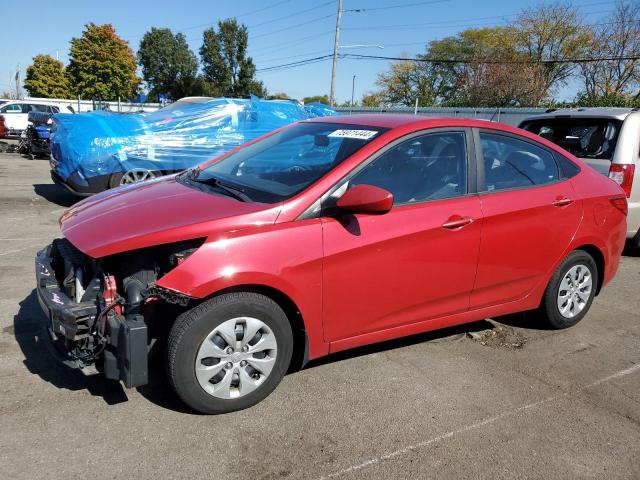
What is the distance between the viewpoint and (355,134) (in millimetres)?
3549

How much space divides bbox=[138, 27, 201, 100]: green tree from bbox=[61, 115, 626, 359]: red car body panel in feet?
198

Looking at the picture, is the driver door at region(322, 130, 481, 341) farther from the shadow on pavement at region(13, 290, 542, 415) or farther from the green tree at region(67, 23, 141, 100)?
the green tree at region(67, 23, 141, 100)

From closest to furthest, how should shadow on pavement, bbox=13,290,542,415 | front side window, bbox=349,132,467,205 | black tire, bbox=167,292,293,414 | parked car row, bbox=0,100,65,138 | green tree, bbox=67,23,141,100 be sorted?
1. black tire, bbox=167,292,293,414
2. shadow on pavement, bbox=13,290,542,415
3. front side window, bbox=349,132,467,205
4. parked car row, bbox=0,100,65,138
5. green tree, bbox=67,23,141,100

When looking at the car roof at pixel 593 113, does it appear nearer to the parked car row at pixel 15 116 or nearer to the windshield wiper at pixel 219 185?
the windshield wiper at pixel 219 185

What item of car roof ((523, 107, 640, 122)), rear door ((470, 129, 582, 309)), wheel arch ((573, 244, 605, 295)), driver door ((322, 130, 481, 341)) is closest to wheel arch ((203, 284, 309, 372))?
driver door ((322, 130, 481, 341))

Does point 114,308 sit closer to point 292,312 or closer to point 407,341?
point 292,312

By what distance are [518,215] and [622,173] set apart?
3.14 metres

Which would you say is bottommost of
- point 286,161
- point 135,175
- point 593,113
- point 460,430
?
point 460,430

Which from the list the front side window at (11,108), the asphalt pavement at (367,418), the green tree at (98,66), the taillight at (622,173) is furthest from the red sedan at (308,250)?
the green tree at (98,66)

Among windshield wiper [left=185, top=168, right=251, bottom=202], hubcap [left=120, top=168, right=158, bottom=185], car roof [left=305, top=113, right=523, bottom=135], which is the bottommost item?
hubcap [left=120, top=168, right=158, bottom=185]

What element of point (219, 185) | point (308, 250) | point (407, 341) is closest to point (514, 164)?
point (407, 341)

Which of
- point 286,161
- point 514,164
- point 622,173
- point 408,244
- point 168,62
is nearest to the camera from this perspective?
point 408,244

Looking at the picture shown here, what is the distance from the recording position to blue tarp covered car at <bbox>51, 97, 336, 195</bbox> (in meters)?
8.18

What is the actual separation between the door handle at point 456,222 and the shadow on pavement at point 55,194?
7422 mm
